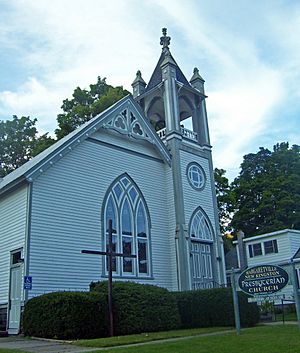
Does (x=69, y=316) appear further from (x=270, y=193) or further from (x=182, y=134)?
(x=270, y=193)

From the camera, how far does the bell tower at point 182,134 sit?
22.3 metres

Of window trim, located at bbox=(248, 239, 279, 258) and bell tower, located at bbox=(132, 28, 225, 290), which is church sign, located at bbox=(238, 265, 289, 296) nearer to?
bell tower, located at bbox=(132, 28, 225, 290)

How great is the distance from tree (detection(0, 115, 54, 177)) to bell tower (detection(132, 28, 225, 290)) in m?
13.5

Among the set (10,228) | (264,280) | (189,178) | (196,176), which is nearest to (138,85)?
(196,176)

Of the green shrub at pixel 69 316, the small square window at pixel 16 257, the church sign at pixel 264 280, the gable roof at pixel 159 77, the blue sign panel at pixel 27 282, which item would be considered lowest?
the green shrub at pixel 69 316

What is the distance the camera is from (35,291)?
53.4 ft

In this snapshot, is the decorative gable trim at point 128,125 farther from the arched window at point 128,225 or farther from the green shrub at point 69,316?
the green shrub at point 69,316

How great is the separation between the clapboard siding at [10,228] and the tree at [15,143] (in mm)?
19429

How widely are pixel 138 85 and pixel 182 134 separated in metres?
5.48

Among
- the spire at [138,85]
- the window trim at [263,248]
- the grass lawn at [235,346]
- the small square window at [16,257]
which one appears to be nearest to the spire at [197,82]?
the spire at [138,85]

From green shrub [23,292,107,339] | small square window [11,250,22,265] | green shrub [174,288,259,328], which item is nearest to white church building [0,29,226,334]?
small square window [11,250,22,265]

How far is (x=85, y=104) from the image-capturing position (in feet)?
116

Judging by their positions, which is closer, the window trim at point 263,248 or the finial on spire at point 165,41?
the finial on spire at point 165,41

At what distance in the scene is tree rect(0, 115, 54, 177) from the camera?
125ft
